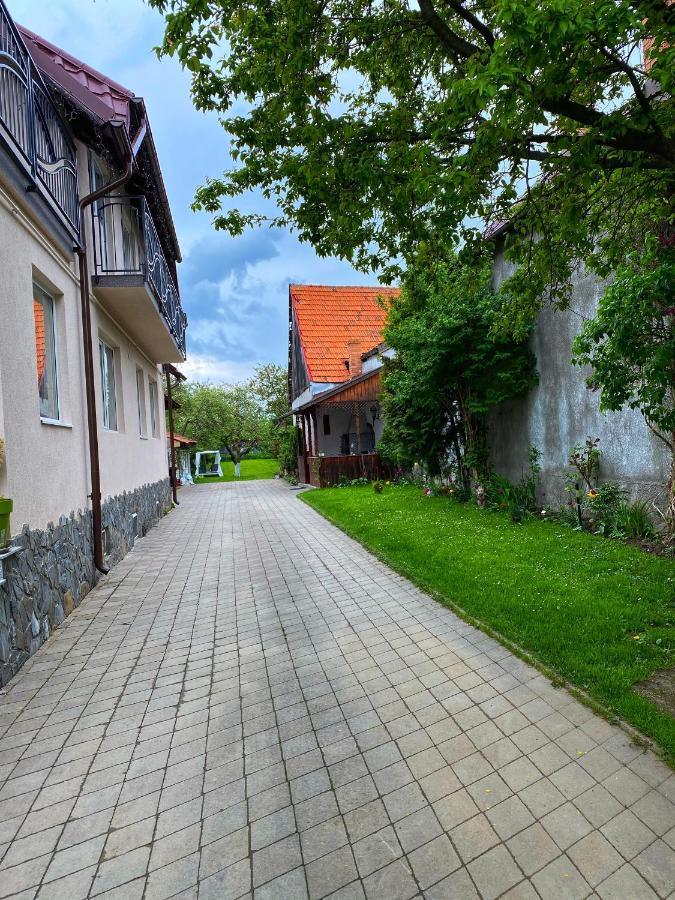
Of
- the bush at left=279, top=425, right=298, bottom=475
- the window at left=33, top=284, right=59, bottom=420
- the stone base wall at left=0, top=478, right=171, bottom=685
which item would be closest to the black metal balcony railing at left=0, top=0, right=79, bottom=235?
the window at left=33, top=284, right=59, bottom=420

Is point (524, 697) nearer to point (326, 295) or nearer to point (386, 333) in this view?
point (386, 333)

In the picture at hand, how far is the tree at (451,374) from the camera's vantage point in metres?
8.75

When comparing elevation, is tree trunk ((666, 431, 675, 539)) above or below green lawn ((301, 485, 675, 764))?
above

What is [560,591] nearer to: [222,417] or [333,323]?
[333,323]

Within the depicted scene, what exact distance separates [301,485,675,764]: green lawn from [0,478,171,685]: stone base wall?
13.0ft

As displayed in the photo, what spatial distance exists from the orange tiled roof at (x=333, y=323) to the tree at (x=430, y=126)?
1586cm

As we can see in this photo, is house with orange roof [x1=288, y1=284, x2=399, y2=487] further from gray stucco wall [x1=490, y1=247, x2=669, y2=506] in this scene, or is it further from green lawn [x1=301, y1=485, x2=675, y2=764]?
green lawn [x1=301, y1=485, x2=675, y2=764]

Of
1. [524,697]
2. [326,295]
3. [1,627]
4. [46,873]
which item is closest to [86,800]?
[46,873]

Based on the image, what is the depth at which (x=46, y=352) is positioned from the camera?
559 centimetres

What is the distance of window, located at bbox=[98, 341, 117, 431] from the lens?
805 centimetres

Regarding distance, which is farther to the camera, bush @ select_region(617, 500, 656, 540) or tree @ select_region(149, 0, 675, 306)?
bush @ select_region(617, 500, 656, 540)

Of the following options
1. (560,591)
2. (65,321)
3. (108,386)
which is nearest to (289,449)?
(108,386)

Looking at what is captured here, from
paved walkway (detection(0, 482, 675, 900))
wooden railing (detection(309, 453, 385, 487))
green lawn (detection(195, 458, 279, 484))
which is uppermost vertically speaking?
wooden railing (detection(309, 453, 385, 487))

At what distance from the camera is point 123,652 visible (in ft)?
14.0
